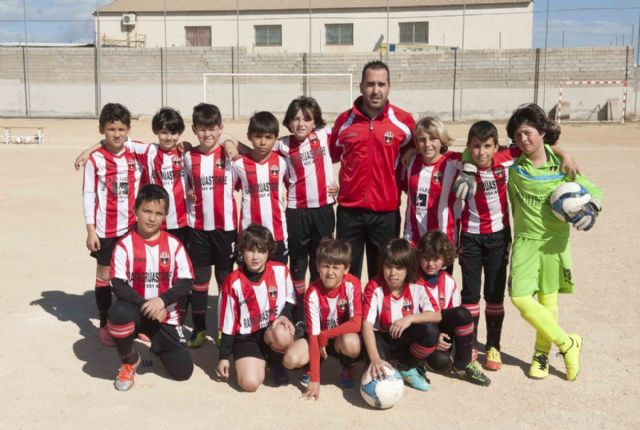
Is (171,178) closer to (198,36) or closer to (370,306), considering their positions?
(370,306)

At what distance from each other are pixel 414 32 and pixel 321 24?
17.2 feet

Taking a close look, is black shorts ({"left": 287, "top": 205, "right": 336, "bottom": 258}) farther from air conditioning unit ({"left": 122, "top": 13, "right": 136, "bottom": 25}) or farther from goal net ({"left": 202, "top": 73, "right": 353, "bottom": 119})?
air conditioning unit ({"left": 122, "top": 13, "right": 136, "bottom": 25})

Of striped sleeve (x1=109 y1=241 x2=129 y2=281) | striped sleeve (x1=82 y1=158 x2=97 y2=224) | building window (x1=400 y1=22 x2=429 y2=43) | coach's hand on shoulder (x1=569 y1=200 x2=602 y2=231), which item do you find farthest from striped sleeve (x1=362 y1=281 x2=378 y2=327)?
building window (x1=400 y1=22 x2=429 y2=43)

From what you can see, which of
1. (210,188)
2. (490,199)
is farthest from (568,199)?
(210,188)

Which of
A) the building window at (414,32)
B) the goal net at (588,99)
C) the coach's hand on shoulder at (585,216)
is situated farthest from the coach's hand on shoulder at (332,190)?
the building window at (414,32)

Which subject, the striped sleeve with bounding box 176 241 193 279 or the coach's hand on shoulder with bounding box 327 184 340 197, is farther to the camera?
the coach's hand on shoulder with bounding box 327 184 340 197

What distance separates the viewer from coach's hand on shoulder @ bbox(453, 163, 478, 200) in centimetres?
422

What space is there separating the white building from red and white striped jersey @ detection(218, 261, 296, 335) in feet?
108

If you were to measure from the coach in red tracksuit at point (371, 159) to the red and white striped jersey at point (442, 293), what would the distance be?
2.02 feet

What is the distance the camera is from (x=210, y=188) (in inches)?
193

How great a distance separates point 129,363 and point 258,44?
36.1 metres

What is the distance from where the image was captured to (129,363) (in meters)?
4.23

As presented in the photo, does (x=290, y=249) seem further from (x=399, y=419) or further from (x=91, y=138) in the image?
(x=91, y=138)

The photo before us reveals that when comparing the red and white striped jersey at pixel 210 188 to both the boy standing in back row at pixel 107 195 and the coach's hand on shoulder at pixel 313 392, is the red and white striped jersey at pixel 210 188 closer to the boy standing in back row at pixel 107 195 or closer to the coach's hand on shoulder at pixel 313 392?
the boy standing in back row at pixel 107 195
